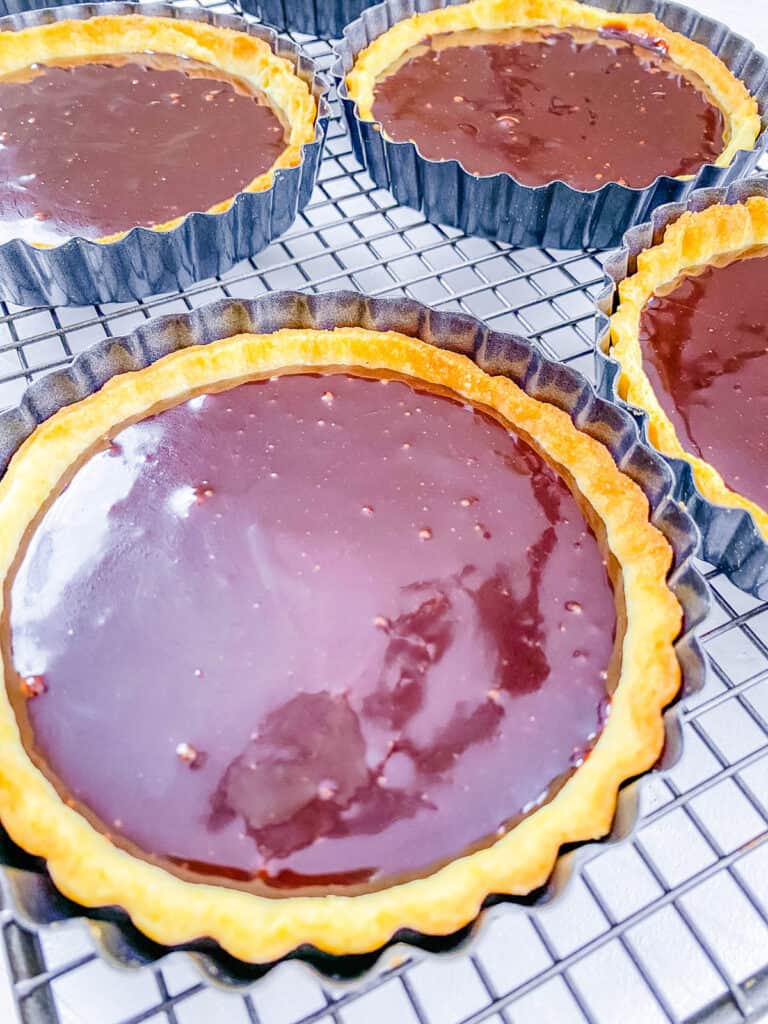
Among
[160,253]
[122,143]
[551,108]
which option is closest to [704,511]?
[160,253]

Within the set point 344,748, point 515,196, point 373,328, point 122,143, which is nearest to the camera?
point 344,748

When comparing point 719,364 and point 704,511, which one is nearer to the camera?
point 704,511

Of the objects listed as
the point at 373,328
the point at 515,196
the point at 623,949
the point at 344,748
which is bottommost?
the point at 623,949

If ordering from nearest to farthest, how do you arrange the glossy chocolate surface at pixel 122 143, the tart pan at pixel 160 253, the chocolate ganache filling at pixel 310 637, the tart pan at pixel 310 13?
the chocolate ganache filling at pixel 310 637, the tart pan at pixel 160 253, the glossy chocolate surface at pixel 122 143, the tart pan at pixel 310 13

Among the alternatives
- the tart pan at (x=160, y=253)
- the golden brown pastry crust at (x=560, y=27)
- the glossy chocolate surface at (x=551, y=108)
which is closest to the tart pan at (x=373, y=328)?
the tart pan at (x=160, y=253)

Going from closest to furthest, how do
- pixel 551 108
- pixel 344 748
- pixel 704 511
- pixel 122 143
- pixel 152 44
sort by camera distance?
pixel 344 748, pixel 704 511, pixel 122 143, pixel 551 108, pixel 152 44

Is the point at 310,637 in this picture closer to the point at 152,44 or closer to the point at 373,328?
the point at 373,328

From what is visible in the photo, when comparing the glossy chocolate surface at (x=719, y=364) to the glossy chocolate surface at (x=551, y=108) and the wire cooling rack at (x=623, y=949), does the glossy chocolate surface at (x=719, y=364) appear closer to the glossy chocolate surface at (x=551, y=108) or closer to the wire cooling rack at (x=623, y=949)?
the wire cooling rack at (x=623, y=949)
